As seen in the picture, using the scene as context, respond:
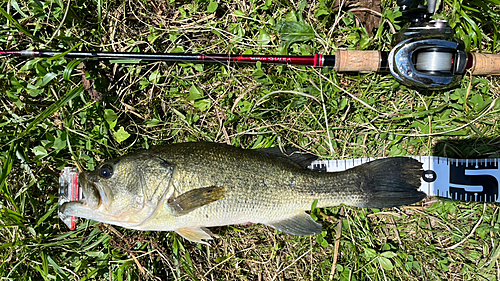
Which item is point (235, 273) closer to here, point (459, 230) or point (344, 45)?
point (459, 230)

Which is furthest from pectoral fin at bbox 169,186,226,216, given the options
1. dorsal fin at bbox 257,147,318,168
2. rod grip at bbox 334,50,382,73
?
rod grip at bbox 334,50,382,73

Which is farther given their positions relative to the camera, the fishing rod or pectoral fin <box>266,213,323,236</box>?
pectoral fin <box>266,213,323,236</box>

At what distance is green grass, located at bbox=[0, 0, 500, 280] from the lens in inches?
112

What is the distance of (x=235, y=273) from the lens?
302 cm

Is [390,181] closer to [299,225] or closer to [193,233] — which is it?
[299,225]

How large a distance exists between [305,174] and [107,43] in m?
2.22

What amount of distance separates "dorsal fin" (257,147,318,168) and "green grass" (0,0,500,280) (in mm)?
203

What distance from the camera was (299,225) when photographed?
102 inches

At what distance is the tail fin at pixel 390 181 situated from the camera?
8.35 feet

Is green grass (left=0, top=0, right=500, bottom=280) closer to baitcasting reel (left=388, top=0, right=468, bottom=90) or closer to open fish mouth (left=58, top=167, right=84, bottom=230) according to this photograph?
open fish mouth (left=58, top=167, right=84, bottom=230)

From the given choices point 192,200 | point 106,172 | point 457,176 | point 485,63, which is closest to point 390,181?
point 457,176

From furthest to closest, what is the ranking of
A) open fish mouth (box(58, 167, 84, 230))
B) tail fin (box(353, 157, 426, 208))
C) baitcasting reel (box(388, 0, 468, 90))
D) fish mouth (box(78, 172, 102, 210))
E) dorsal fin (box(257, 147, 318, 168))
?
open fish mouth (box(58, 167, 84, 230)) < dorsal fin (box(257, 147, 318, 168)) < tail fin (box(353, 157, 426, 208)) < baitcasting reel (box(388, 0, 468, 90)) < fish mouth (box(78, 172, 102, 210))

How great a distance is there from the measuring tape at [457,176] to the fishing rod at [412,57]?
747 mm

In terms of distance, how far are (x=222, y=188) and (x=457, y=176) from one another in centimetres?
215
